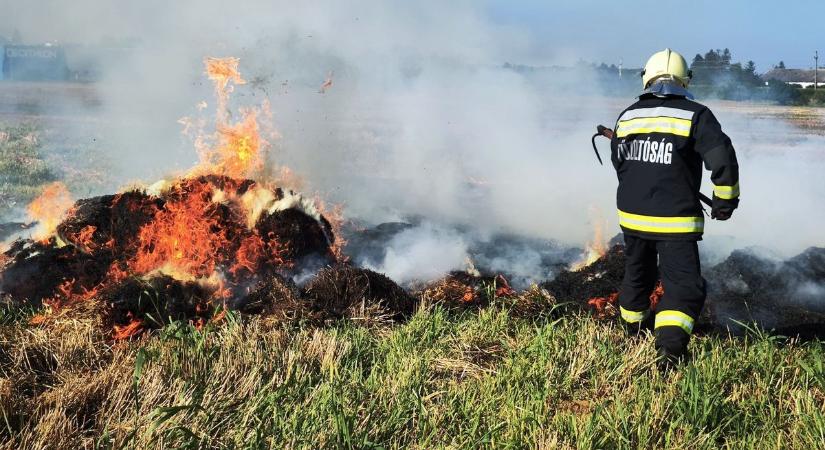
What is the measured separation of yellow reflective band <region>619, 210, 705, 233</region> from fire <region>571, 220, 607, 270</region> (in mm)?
2008

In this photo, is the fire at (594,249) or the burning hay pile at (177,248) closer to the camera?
the burning hay pile at (177,248)

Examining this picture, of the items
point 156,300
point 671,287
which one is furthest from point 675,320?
point 156,300

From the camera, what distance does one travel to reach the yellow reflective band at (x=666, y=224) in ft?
12.8

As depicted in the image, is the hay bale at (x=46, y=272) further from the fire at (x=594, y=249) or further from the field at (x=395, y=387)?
the fire at (x=594, y=249)

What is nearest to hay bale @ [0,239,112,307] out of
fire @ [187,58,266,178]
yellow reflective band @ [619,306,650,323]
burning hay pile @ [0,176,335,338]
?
burning hay pile @ [0,176,335,338]

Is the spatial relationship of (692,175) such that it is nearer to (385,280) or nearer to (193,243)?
(385,280)

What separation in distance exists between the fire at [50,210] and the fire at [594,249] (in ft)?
15.5

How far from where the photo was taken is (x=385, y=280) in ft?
15.8

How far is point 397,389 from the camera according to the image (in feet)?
10.7

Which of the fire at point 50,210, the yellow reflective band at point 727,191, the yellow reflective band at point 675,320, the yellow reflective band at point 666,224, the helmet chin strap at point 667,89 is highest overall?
the helmet chin strap at point 667,89

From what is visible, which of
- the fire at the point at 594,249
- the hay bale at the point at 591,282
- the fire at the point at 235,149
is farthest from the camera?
the fire at the point at 594,249

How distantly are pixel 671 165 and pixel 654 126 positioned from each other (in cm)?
26

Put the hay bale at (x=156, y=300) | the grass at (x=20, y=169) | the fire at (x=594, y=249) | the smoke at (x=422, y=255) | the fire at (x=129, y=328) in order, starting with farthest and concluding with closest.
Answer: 1. the grass at (x=20, y=169)
2. the fire at (x=594, y=249)
3. the smoke at (x=422, y=255)
4. the hay bale at (x=156, y=300)
5. the fire at (x=129, y=328)

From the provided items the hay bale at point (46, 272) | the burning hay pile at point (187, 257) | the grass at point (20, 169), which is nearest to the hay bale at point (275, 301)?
the burning hay pile at point (187, 257)
